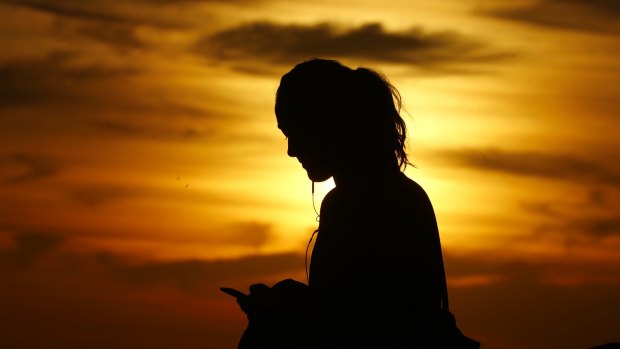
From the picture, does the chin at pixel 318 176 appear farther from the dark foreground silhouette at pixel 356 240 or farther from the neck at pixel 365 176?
the neck at pixel 365 176

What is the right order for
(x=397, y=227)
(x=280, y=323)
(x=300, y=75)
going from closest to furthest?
(x=280, y=323) < (x=397, y=227) < (x=300, y=75)

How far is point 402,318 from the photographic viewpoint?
715cm

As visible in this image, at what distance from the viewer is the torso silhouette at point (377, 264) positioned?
709 cm

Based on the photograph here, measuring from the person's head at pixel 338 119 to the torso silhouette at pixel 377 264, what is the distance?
0.23 metres

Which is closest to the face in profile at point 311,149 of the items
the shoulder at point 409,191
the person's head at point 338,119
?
the person's head at point 338,119

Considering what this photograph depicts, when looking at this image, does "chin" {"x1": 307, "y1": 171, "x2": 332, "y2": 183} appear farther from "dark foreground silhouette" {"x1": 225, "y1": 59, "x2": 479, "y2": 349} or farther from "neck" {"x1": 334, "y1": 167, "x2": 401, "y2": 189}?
"neck" {"x1": 334, "y1": 167, "x2": 401, "y2": 189}

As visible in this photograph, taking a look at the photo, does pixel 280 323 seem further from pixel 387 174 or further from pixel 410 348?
pixel 387 174

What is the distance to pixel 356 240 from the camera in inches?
289

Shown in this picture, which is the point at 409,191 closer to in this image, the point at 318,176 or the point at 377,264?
the point at 377,264

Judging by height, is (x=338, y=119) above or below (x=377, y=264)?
above

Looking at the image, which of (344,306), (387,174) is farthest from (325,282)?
(387,174)

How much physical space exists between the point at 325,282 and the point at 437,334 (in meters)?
0.63

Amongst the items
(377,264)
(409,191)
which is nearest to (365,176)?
(409,191)

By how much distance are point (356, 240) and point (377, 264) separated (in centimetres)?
17
